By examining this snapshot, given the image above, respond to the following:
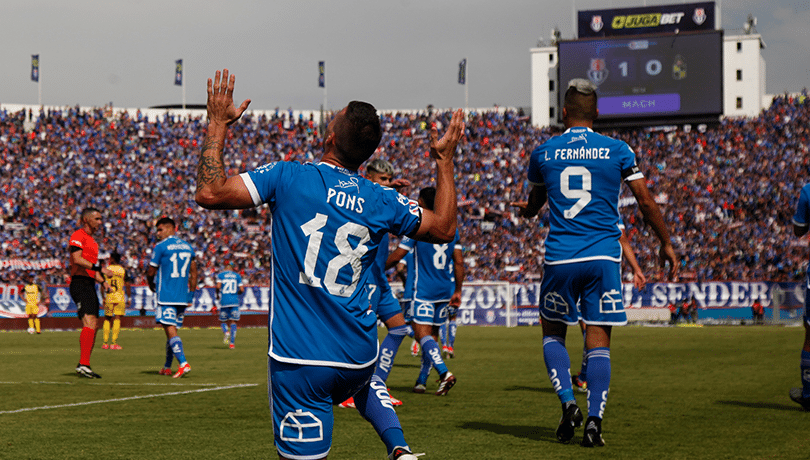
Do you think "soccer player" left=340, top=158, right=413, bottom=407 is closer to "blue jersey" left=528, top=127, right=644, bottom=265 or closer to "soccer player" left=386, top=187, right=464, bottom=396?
"soccer player" left=386, top=187, right=464, bottom=396

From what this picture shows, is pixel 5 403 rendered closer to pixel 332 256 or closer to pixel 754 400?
pixel 332 256

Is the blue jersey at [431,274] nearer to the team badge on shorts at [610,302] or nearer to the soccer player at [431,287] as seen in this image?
the soccer player at [431,287]

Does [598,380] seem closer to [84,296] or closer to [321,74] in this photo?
[84,296]

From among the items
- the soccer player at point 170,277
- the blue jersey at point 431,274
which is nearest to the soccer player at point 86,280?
the soccer player at point 170,277

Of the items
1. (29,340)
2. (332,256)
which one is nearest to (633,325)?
(29,340)

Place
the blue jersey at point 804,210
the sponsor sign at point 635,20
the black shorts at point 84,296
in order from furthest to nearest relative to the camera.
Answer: the sponsor sign at point 635,20, the black shorts at point 84,296, the blue jersey at point 804,210

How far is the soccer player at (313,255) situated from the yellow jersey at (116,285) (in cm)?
1896

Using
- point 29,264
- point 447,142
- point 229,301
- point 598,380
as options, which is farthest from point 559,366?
point 29,264

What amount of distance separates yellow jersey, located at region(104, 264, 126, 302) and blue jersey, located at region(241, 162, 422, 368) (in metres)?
19.0

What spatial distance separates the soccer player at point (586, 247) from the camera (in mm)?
6551

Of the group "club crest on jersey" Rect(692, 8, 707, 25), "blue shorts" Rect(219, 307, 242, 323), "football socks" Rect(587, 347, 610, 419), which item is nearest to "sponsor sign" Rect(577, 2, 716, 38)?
"club crest on jersey" Rect(692, 8, 707, 25)

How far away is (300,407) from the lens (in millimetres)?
3760

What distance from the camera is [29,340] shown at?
80.5 ft

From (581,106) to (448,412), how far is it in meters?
3.48
